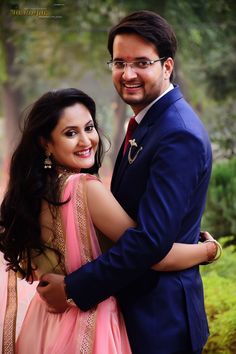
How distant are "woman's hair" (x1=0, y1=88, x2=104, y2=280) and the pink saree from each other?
0.08m

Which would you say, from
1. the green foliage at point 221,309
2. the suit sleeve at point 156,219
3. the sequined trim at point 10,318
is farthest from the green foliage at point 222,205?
the suit sleeve at point 156,219

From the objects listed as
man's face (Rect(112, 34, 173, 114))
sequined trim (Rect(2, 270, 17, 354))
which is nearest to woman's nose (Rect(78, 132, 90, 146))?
man's face (Rect(112, 34, 173, 114))

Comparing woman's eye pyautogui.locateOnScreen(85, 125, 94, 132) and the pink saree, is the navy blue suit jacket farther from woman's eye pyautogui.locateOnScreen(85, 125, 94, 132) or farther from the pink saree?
woman's eye pyautogui.locateOnScreen(85, 125, 94, 132)

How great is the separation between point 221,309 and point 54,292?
1.69 meters

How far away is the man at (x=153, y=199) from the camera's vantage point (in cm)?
224

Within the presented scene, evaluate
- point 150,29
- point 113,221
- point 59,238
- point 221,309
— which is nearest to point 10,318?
point 59,238

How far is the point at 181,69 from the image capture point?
42.3ft

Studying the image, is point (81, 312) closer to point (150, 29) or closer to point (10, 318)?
point (10, 318)

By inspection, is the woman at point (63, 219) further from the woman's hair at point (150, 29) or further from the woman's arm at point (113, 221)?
the woman's hair at point (150, 29)

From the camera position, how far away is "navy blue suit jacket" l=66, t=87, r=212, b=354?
2.23 m

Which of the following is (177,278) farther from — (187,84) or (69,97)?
(187,84)

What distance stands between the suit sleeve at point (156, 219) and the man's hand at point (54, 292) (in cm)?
13

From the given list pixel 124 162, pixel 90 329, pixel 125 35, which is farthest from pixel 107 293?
pixel 125 35

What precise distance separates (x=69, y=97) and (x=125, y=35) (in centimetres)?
34
